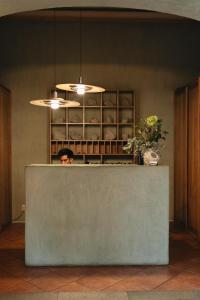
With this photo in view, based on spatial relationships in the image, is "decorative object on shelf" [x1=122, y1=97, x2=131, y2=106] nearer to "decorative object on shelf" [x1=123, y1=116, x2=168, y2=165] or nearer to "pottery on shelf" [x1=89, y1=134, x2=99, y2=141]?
"pottery on shelf" [x1=89, y1=134, x2=99, y2=141]

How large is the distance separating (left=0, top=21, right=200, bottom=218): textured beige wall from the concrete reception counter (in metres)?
2.64

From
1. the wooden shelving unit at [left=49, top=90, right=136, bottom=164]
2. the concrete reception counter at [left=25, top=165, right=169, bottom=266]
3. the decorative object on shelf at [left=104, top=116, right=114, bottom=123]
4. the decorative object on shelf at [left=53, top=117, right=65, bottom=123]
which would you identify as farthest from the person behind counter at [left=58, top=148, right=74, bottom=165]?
the concrete reception counter at [left=25, top=165, right=169, bottom=266]

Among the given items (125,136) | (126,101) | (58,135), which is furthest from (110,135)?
(58,135)

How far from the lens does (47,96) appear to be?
635 cm

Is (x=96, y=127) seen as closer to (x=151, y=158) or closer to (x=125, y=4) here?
(x=151, y=158)

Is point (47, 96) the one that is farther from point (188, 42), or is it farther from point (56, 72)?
point (188, 42)

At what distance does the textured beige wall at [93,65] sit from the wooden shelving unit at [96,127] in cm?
22

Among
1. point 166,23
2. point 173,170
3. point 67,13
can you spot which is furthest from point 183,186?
point 67,13

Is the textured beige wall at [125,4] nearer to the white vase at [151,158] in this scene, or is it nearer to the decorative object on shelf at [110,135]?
the white vase at [151,158]

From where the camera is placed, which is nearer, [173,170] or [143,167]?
[143,167]

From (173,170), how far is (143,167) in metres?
2.75

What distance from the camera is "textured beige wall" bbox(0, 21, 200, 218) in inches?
247

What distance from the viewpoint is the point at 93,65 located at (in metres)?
6.34

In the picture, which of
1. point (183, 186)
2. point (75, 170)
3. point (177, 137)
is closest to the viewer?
point (75, 170)
